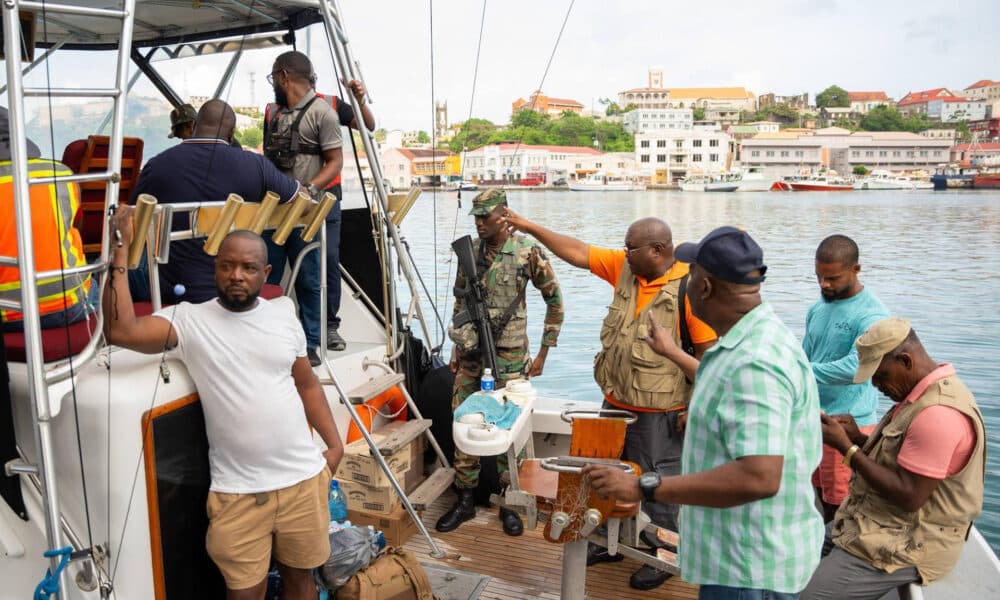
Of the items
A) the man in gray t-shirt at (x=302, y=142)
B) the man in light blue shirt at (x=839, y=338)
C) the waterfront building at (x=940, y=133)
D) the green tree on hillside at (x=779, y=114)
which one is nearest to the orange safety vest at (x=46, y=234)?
the man in gray t-shirt at (x=302, y=142)

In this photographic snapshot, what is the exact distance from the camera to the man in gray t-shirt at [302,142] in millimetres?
3912

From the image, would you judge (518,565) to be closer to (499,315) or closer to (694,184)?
(499,315)

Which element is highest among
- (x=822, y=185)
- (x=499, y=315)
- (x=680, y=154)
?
(x=680, y=154)

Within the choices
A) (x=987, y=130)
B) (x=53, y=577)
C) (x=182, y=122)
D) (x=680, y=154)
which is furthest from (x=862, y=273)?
(x=987, y=130)

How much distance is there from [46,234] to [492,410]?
1836 millimetres

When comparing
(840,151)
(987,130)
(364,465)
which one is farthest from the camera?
(987,130)

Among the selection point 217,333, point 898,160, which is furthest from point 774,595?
point 898,160

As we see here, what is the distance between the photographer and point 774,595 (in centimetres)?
208

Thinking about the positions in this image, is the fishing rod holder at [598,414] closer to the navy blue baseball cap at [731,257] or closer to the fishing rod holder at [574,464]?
the fishing rod holder at [574,464]

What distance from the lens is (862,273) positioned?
77.0 ft

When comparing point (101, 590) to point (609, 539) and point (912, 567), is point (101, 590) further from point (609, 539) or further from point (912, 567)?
point (912, 567)

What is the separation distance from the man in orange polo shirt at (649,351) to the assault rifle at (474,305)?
A: 2.52ft

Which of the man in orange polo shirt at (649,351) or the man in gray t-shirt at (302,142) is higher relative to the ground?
the man in gray t-shirt at (302,142)

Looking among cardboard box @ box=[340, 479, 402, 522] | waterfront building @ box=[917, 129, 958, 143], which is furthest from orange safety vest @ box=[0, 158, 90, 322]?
waterfront building @ box=[917, 129, 958, 143]
